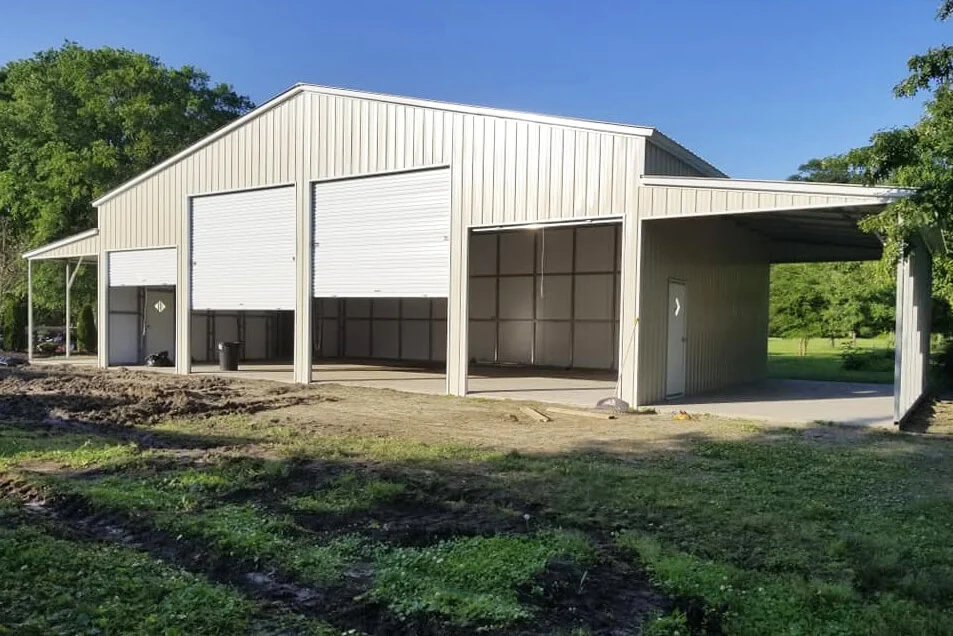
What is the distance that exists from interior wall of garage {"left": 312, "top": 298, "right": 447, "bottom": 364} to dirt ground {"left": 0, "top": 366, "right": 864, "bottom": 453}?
8.93 meters

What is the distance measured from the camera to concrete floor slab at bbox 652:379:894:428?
10.5 metres

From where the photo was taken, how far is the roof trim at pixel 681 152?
36.5 ft

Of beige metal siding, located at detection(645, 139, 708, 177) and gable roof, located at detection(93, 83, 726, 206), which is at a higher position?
gable roof, located at detection(93, 83, 726, 206)

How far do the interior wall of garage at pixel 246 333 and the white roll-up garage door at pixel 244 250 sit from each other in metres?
3.89

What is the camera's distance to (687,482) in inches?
254

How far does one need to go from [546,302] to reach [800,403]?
958 cm

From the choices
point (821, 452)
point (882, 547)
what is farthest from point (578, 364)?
point (882, 547)

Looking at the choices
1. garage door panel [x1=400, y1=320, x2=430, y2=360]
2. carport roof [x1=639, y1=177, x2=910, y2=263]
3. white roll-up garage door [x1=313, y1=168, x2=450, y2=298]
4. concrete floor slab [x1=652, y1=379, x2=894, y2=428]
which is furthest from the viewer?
garage door panel [x1=400, y1=320, x2=430, y2=360]

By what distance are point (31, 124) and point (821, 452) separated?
3130cm

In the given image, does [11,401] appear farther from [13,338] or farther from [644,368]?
[13,338]

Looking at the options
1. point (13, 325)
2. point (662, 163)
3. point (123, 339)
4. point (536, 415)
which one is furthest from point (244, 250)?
point (13, 325)

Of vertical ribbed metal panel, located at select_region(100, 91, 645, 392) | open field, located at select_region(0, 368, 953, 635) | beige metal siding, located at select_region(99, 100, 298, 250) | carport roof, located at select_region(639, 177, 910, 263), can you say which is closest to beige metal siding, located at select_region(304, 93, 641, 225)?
vertical ribbed metal panel, located at select_region(100, 91, 645, 392)

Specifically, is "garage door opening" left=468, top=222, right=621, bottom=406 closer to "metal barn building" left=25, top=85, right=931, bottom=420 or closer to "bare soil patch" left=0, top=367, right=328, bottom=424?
"metal barn building" left=25, top=85, right=931, bottom=420

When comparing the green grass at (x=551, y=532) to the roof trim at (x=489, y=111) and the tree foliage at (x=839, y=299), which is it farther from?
the tree foliage at (x=839, y=299)
